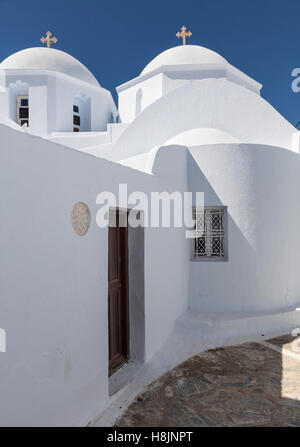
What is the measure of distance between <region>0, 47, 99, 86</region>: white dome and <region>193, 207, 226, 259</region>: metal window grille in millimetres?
9339

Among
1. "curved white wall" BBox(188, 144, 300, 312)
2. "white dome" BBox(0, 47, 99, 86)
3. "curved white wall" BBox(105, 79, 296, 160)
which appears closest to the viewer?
"curved white wall" BBox(188, 144, 300, 312)

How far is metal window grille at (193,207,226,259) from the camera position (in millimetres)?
6488

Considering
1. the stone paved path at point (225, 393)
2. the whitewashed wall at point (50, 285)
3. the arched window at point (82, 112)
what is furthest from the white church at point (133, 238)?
the stone paved path at point (225, 393)

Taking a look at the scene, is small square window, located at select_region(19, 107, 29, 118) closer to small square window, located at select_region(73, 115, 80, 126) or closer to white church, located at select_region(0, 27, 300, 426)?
white church, located at select_region(0, 27, 300, 426)

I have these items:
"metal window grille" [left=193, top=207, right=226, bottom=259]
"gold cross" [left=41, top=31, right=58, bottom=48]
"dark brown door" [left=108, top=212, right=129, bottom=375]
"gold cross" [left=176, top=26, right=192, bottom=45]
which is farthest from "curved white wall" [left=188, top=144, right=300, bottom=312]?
"gold cross" [left=41, top=31, right=58, bottom=48]

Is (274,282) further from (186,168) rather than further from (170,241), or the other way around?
(186,168)

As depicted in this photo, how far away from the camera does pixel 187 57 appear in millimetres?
11297

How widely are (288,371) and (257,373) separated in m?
0.49

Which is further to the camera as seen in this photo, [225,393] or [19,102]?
[19,102]

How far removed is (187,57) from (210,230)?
7810 millimetres

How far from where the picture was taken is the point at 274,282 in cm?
646

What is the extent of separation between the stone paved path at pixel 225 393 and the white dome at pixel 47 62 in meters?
11.9

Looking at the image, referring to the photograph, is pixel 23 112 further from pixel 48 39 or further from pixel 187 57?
pixel 187 57

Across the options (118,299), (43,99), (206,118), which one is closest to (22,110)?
(43,99)
